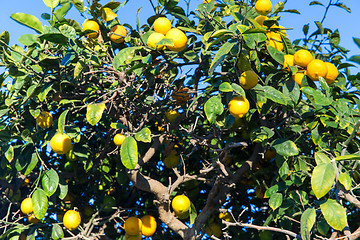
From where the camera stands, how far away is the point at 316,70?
1.90 m

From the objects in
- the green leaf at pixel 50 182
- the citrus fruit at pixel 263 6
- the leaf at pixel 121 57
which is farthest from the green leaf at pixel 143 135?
the citrus fruit at pixel 263 6

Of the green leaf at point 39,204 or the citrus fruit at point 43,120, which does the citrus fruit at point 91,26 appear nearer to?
the citrus fruit at point 43,120

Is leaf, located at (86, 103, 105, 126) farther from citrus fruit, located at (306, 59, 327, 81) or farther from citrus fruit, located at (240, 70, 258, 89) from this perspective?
citrus fruit, located at (306, 59, 327, 81)

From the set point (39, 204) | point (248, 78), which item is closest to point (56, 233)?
point (39, 204)

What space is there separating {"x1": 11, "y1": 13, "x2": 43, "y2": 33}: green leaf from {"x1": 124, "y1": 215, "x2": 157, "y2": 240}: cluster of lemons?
1.29 meters

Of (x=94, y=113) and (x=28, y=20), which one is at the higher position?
(x=28, y=20)

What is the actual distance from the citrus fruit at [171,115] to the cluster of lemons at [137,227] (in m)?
0.69

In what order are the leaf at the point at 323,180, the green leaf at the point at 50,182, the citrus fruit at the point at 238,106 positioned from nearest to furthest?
the leaf at the point at 323,180 → the citrus fruit at the point at 238,106 → the green leaf at the point at 50,182

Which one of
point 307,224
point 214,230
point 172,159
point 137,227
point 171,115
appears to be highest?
point 171,115

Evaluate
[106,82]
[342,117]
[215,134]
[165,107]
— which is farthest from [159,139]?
[342,117]

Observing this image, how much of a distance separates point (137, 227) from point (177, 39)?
1.25m

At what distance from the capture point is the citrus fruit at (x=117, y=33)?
7.25 feet

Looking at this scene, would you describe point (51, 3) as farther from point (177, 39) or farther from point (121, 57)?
point (177, 39)

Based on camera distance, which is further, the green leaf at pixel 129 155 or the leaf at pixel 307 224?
the green leaf at pixel 129 155
